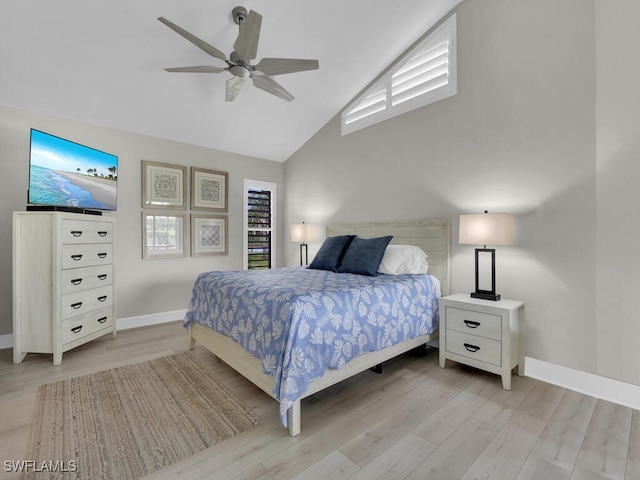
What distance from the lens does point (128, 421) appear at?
1830 millimetres

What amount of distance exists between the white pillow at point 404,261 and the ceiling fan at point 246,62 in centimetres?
180

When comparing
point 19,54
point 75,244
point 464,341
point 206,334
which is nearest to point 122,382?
point 206,334

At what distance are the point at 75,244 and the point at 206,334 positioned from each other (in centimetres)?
151

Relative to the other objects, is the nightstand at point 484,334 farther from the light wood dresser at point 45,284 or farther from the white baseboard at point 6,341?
the white baseboard at point 6,341

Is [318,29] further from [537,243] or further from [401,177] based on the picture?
[537,243]

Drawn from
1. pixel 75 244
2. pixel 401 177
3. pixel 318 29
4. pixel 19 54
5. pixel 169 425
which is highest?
pixel 318 29

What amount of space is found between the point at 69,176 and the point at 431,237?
3690 millimetres

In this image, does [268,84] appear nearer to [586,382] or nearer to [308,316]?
[308,316]

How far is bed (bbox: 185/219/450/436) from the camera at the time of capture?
1.72m

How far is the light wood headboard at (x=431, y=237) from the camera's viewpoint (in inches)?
118

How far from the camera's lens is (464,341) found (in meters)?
2.45

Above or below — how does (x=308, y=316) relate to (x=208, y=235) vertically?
below

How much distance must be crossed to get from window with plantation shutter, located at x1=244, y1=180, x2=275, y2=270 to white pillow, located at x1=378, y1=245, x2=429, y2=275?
2.51 m

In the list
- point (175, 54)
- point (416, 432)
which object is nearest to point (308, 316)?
point (416, 432)
